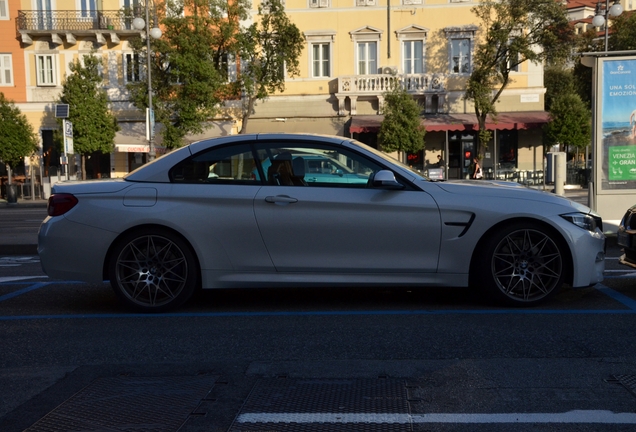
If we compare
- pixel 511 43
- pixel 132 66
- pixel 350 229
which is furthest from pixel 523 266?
pixel 132 66

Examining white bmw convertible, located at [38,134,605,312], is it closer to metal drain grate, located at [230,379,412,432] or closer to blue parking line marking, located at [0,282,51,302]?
blue parking line marking, located at [0,282,51,302]

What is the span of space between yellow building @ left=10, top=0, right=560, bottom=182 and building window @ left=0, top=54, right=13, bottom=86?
31.2 inches

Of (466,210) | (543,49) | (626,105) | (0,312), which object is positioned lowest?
(0,312)

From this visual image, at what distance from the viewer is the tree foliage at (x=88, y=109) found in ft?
116

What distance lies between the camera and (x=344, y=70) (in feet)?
127

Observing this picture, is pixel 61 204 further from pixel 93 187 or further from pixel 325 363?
pixel 325 363

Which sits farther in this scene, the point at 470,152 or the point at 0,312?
the point at 470,152

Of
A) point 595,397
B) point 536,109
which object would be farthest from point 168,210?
point 536,109

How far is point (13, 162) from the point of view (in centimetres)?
3619

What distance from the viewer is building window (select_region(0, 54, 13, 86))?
38.7 meters

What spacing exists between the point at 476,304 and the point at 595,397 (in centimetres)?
267

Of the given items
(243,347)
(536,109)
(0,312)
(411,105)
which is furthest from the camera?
(536,109)

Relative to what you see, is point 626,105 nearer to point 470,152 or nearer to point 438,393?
point 438,393

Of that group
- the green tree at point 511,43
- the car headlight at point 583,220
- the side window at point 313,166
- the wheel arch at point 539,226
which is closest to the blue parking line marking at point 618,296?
the wheel arch at point 539,226
